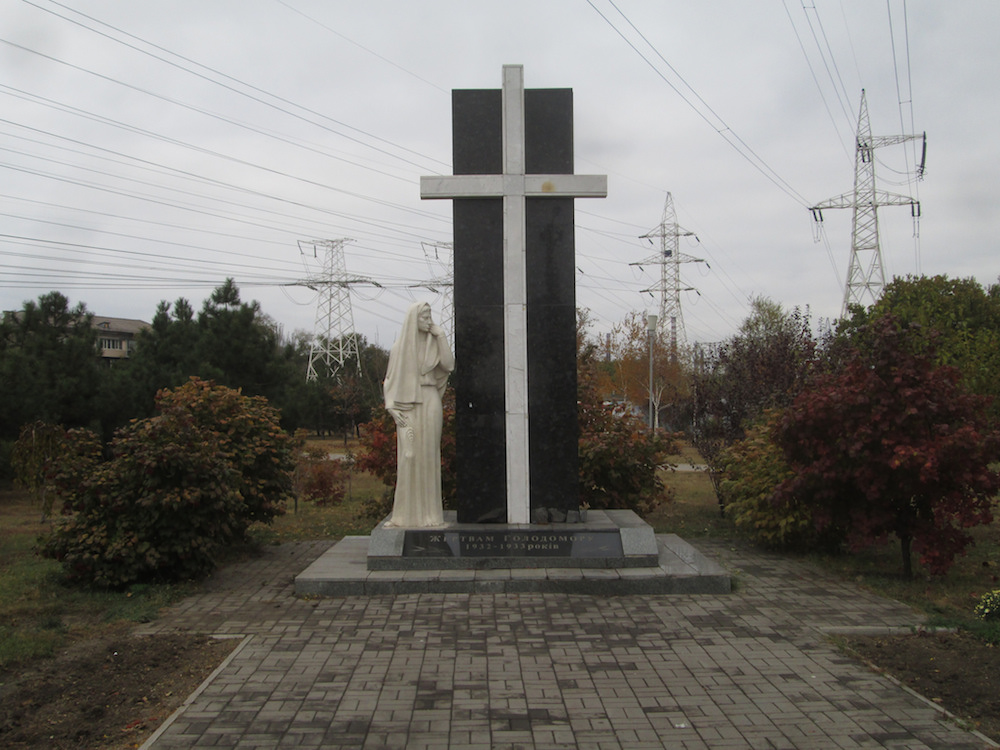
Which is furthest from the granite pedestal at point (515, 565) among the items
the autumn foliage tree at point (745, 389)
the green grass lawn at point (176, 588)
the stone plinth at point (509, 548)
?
the autumn foliage tree at point (745, 389)

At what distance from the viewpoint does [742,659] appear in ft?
18.4

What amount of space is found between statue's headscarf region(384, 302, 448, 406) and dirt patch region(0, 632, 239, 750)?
2.93m

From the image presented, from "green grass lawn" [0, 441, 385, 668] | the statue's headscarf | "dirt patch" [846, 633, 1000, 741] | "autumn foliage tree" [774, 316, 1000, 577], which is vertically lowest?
"green grass lawn" [0, 441, 385, 668]

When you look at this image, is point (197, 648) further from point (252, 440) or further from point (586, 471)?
point (586, 471)

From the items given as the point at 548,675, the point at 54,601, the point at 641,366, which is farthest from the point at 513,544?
the point at 641,366

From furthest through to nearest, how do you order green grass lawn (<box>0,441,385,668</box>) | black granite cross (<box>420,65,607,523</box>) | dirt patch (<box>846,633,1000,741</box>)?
black granite cross (<box>420,65,607,523</box>) → green grass lawn (<box>0,441,385,668</box>) → dirt patch (<box>846,633,1000,741</box>)

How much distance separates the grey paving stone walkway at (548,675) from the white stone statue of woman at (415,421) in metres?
1.10

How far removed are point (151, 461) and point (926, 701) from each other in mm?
6924

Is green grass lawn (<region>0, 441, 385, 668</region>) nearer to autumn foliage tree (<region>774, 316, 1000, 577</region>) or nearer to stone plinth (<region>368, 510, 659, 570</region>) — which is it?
stone plinth (<region>368, 510, 659, 570</region>)

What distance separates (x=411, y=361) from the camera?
26.5ft

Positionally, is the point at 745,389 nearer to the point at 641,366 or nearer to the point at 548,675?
the point at 548,675

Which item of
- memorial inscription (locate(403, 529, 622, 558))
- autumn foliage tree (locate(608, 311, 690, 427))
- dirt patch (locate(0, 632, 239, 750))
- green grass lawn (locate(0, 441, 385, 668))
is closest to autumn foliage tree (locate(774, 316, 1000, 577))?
memorial inscription (locate(403, 529, 622, 558))

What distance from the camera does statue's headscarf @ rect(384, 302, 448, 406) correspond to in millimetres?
8031

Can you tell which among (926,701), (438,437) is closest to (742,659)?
(926,701)
